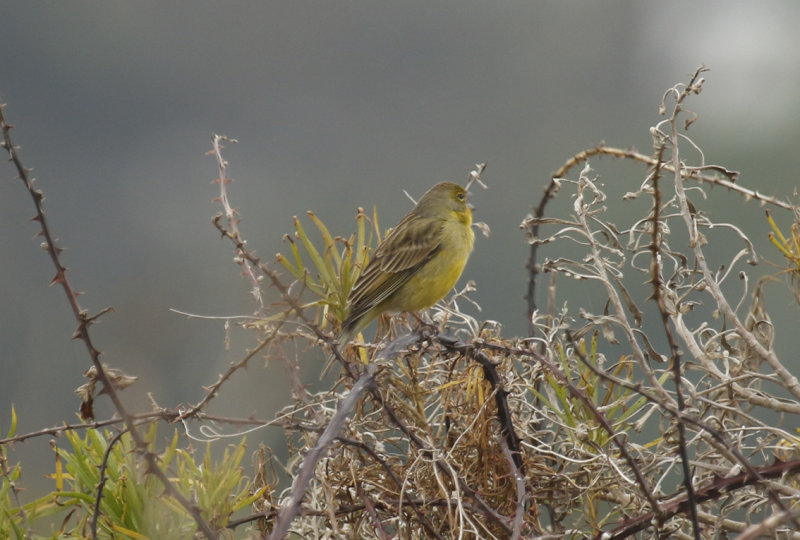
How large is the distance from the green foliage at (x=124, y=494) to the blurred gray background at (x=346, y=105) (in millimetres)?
19069

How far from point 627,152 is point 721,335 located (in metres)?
0.56

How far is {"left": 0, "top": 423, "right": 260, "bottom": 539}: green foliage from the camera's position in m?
2.43

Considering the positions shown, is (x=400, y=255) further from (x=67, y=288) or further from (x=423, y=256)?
(x=67, y=288)

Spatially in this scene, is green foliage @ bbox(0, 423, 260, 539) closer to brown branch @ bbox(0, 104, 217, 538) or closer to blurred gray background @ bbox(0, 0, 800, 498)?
brown branch @ bbox(0, 104, 217, 538)

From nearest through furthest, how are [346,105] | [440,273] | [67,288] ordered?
[67,288], [440,273], [346,105]

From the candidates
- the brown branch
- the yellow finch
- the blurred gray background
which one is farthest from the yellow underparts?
the blurred gray background

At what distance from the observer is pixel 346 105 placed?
190 feet

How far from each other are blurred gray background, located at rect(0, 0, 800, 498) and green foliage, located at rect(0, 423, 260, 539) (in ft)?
62.6

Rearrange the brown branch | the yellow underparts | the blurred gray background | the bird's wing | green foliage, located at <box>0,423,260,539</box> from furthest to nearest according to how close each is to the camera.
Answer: the blurred gray background < the yellow underparts < the bird's wing < green foliage, located at <box>0,423,260,539</box> < the brown branch

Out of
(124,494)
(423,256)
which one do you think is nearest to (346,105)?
(423,256)

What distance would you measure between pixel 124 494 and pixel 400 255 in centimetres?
299

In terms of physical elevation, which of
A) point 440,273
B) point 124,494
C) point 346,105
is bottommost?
point 124,494

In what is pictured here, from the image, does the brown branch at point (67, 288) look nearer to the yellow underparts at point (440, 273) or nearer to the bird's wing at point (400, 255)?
A: the bird's wing at point (400, 255)

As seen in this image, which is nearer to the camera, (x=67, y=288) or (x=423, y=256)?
(x=67, y=288)
